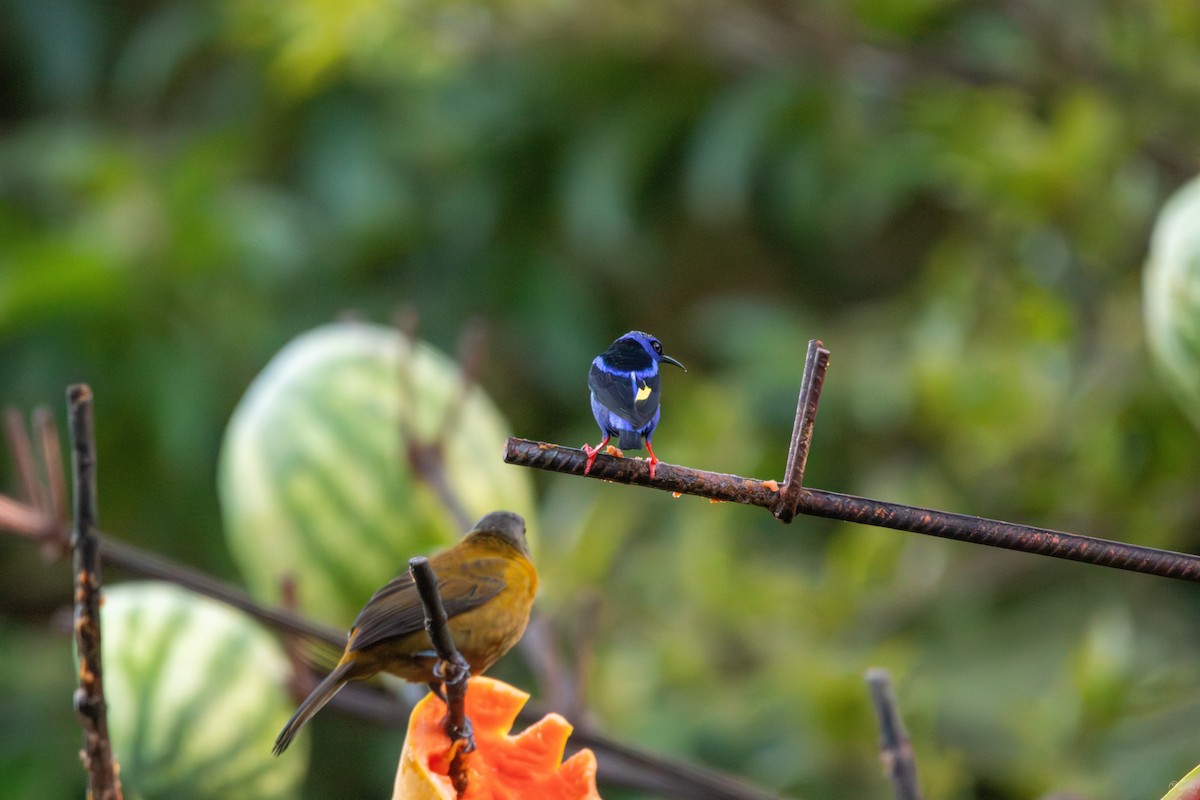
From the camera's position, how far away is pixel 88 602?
215 millimetres

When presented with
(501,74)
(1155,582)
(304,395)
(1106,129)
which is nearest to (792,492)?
(304,395)

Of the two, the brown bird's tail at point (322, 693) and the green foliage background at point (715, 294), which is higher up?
the green foliage background at point (715, 294)

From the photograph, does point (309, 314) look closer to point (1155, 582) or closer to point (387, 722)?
point (1155, 582)

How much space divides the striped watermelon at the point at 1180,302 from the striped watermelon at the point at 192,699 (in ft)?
0.92

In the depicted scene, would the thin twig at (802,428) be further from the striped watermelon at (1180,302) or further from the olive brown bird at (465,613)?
the striped watermelon at (1180,302)

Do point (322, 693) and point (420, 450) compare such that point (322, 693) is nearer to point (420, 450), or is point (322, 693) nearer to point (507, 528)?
point (507, 528)

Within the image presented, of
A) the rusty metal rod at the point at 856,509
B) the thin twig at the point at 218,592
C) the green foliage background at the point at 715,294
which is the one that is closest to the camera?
the rusty metal rod at the point at 856,509

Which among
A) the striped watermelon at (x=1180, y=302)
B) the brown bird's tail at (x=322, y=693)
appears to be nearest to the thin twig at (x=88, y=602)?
the brown bird's tail at (x=322, y=693)

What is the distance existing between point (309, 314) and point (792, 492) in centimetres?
104

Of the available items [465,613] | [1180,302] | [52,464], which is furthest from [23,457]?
[1180,302]

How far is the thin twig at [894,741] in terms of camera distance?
272 mm

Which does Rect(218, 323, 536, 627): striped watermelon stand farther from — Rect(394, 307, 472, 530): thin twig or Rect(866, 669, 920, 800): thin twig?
Rect(866, 669, 920, 800): thin twig

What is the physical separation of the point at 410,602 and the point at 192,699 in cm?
22

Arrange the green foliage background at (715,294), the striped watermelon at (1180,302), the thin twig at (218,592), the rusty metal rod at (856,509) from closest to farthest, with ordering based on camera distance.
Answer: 1. the rusty metal rod at (856,509)
2. the thin twig at (218,592)
3. the striped watermelon at (1180,302)
4. the green foliage background at (715,294)
